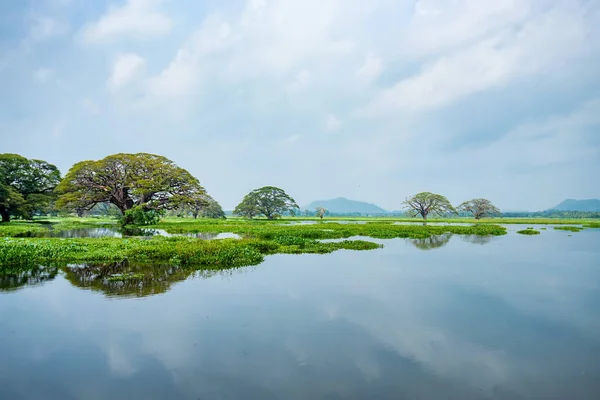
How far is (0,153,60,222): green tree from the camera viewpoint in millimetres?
39562

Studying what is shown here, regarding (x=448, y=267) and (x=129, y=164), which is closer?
(x=448, y=267)

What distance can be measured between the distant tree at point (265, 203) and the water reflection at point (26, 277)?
50123mm

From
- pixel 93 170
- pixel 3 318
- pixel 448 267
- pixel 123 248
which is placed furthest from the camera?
pixel 93 170

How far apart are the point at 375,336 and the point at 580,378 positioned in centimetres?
366

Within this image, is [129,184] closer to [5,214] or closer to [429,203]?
[5,214]

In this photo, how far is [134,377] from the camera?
19.0 feet

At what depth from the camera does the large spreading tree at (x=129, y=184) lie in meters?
42.1

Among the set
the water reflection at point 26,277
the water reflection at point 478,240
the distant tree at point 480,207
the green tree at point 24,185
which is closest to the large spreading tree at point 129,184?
the green tree at point 24,185

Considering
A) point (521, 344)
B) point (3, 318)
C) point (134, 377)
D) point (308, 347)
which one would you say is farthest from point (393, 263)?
point (3, 318)

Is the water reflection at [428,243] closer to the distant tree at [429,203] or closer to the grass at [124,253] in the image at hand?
the grass at [124,253]

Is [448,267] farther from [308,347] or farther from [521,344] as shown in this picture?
[308,347]

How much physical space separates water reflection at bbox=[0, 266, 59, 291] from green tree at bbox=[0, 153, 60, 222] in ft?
108

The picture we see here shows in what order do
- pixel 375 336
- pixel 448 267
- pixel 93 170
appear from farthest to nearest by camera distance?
1. pixel 93 170
2. pixel 448 267
3. pixel 375 336

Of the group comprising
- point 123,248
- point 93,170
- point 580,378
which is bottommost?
point 580,378
